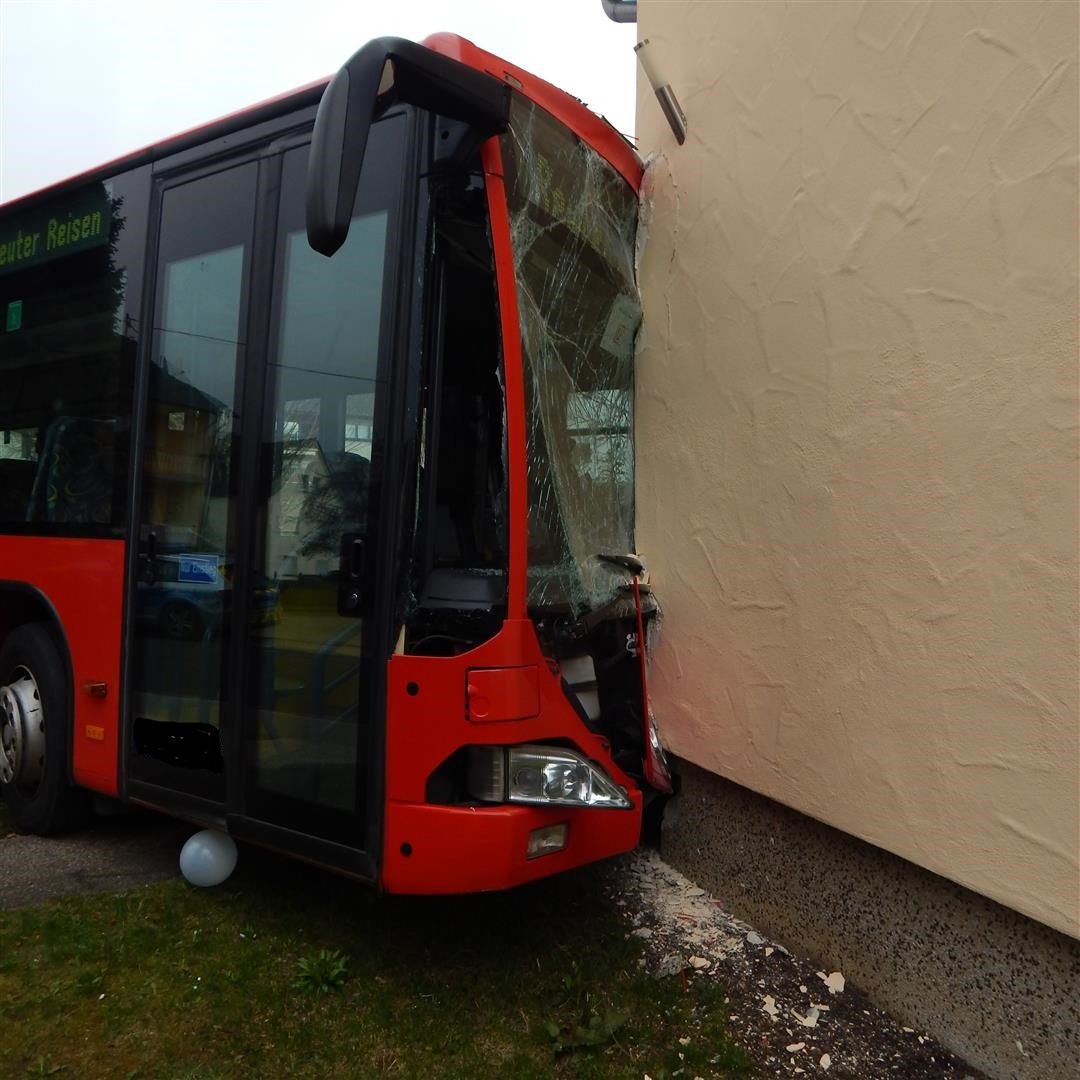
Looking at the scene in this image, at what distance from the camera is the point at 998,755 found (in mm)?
2414

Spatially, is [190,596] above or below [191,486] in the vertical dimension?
below

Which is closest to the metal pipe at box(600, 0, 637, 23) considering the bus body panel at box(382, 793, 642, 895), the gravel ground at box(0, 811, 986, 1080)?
the gravel ground at box(0, 811, 986, 1080)

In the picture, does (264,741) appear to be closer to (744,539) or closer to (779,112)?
(744,539)

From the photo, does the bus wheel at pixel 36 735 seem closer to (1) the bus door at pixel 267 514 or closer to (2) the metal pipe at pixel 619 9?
(1) the bus door at pixel 267 514

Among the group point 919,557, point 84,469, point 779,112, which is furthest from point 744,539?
point 84,469

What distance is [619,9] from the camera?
17.9 ft

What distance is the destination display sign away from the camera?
3854 millimetres

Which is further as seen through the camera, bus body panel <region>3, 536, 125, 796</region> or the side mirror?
bus body panel <region>3, 536, 125, 796</region>

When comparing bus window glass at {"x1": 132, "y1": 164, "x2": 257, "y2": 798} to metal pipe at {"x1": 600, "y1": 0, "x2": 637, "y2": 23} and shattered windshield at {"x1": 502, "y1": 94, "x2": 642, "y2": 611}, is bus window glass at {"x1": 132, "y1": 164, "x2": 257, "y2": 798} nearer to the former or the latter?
shattered windshield at {"x1": 502, "y1": 94, "x2": 642, "y2": 611}

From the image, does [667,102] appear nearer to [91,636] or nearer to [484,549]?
[484,549]

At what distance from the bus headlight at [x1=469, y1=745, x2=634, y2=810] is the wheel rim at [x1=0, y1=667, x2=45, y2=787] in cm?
233

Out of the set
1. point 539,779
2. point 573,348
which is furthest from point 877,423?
point 539,779

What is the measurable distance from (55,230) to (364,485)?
2336 millimetres

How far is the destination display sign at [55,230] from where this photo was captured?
385 cm
